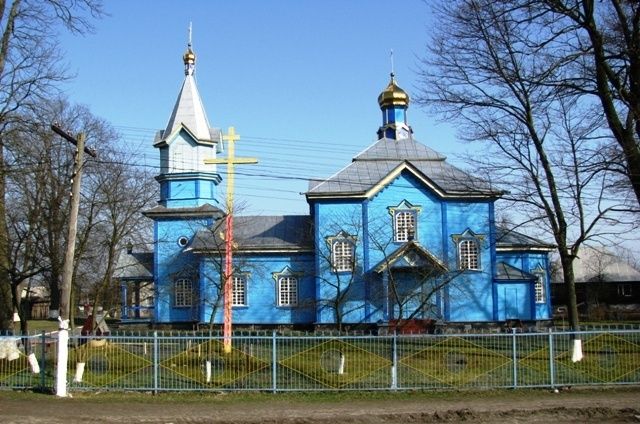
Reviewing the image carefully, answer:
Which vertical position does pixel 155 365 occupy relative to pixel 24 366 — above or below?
above

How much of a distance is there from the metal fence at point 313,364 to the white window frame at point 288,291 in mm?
18422

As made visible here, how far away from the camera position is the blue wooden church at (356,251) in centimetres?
3356

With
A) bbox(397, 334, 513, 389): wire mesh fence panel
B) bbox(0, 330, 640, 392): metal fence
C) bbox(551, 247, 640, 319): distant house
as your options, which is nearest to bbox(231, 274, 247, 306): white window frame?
bbox(0, 330, 640, 392): metal fence

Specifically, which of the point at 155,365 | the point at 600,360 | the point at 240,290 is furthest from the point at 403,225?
the point at 155,365

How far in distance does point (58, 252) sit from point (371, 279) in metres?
15.0

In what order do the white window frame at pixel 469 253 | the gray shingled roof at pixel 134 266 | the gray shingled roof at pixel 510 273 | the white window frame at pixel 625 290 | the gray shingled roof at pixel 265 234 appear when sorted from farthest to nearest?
the white window frame at pixel 625 290 → the gray shingled roof at pixel 134 266 → the gray shingled roof at pixel 265 234 → the gray shingled roof at pixel 510 273 → the white window frame at pixel 469 253

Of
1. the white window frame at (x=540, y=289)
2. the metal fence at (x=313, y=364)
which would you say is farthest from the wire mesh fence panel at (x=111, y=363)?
the white window frame at (x=540, y=289)

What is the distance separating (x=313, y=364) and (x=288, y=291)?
62.6ft

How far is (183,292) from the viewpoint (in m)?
36.8

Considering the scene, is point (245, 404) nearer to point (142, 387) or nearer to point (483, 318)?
point (142, 387)

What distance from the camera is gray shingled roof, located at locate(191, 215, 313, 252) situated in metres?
35.5

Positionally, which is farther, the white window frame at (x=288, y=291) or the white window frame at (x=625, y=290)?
the white window frame at (x=625, y=290)

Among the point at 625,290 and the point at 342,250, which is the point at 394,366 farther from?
the point at 625,290

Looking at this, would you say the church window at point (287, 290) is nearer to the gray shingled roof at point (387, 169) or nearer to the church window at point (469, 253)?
the gray shingled roof at point (387, 169)
